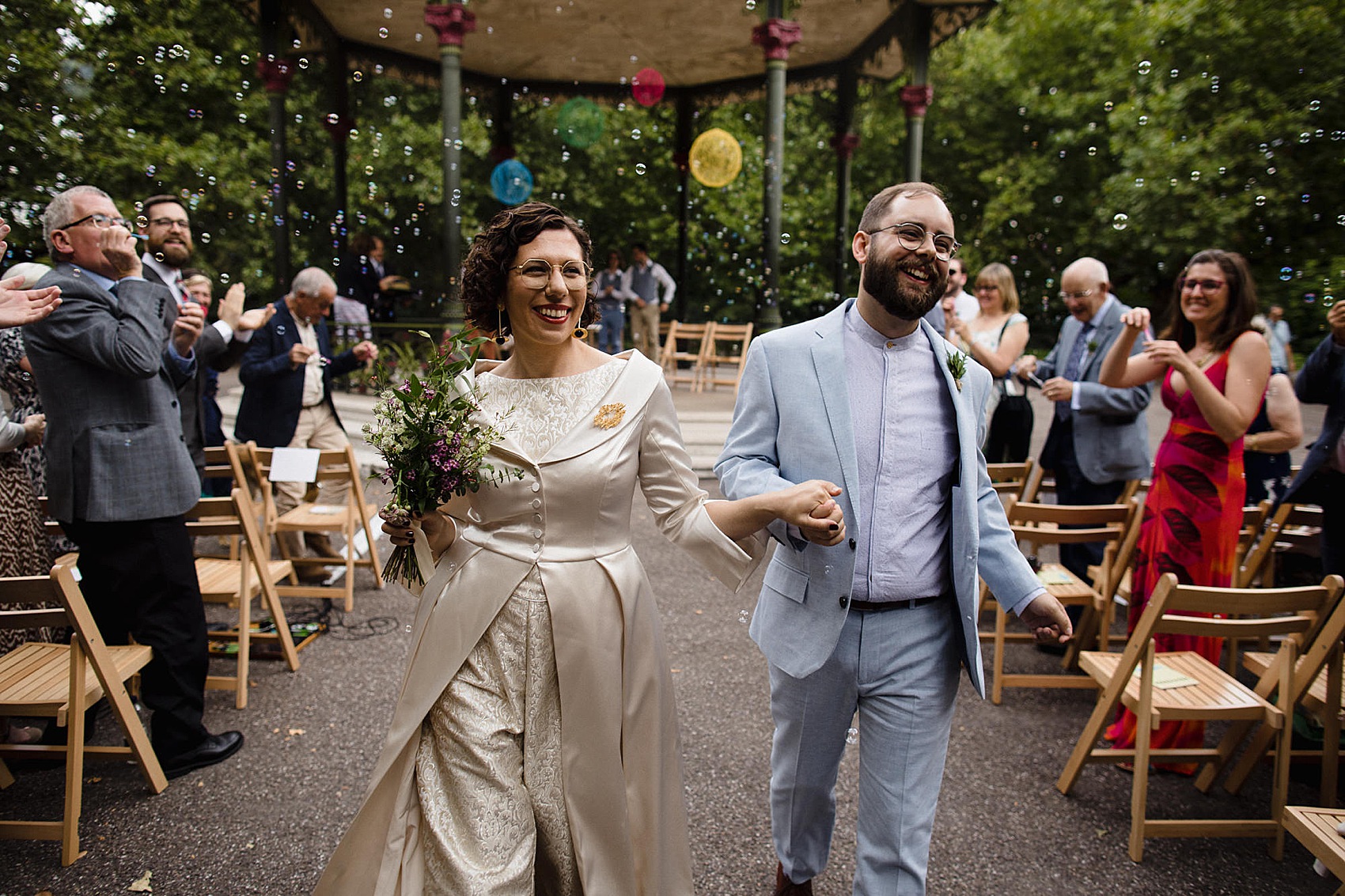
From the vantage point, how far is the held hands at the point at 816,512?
1.95 m

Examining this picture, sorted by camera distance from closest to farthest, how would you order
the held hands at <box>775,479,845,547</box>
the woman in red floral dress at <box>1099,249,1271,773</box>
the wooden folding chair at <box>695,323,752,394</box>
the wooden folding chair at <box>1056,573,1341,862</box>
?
the held hands at <box>775,479,845,547</box>
the wooden folding chair at <box>1056,573,1341,862</box>
the woman in red floral dress at <box>1099,249,1271,773</box>
the wooden folding chair at <box>695,323,752,394</box>

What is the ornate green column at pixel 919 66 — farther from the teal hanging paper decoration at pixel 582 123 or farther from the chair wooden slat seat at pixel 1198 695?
the chair wooden slat seat at pixel 1198 695

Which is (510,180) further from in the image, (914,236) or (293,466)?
(914,236)

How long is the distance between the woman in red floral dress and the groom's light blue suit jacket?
1864 mm

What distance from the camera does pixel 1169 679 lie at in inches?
131

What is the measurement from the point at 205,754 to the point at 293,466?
75.3 inches

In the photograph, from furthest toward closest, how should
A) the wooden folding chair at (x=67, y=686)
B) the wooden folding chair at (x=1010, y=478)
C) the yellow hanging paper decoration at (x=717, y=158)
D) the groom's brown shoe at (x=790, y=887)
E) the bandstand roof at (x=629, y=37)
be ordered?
the yellow hanging paper decoration at (x=717, y=158) < the bandstand roof at (x=629, y=37) < the wooden folding chair at (x=1010, y=478) < the wooden folding chair at (x=67, y=686) < the groom's brown shoe at (x=790, y=887)

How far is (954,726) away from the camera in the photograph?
399 centimetres

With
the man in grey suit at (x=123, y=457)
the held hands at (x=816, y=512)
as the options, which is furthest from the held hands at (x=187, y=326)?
the held hands at (x=816, y=512)

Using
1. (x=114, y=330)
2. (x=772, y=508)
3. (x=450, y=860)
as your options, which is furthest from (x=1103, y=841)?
(x=114, y=330)

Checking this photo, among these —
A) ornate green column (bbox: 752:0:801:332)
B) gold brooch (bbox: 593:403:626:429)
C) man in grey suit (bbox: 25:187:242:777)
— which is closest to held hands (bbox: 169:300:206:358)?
man in grey suit (bbox: 25:187:242:777)

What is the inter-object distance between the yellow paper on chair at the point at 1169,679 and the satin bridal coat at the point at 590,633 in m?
2.10

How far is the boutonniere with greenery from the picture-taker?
2354 millimetres

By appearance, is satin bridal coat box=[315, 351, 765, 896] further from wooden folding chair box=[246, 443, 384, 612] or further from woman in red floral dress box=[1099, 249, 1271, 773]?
wooden folding chair box=[246, 443, 384, 612]
